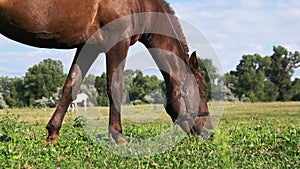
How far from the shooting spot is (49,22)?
6824 millimetres

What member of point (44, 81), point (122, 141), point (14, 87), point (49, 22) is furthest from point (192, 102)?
Result: point (14, 87)

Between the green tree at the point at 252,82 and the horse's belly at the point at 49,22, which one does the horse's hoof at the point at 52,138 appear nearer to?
the horse's belly at the point at 49,22

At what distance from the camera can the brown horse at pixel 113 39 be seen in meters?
6.78

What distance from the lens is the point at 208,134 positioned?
297 inches

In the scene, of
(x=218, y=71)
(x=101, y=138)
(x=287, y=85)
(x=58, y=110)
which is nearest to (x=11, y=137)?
(x=58, y=110)

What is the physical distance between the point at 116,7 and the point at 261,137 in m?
2.99

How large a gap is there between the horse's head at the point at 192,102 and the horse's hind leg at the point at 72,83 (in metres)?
1.51

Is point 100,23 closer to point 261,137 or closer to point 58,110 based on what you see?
point 58,110

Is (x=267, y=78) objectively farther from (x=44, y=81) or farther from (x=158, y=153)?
(x=158, y=153)

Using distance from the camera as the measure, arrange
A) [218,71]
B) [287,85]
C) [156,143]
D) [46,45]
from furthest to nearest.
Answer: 1. [287,85]
2. [218,71]
3. [46,45]
4. [156,143]

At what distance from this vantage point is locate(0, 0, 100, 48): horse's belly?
6629mm

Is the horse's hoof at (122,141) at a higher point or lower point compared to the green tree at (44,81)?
lower

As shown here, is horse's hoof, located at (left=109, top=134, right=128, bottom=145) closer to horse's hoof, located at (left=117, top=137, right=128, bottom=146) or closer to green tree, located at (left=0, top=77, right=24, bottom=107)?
horse's hoof, located at (left=117, top=137, right=128, bottom=146)

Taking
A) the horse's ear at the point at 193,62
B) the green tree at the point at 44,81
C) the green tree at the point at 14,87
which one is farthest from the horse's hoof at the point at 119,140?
the green tree at the point at 14,87
